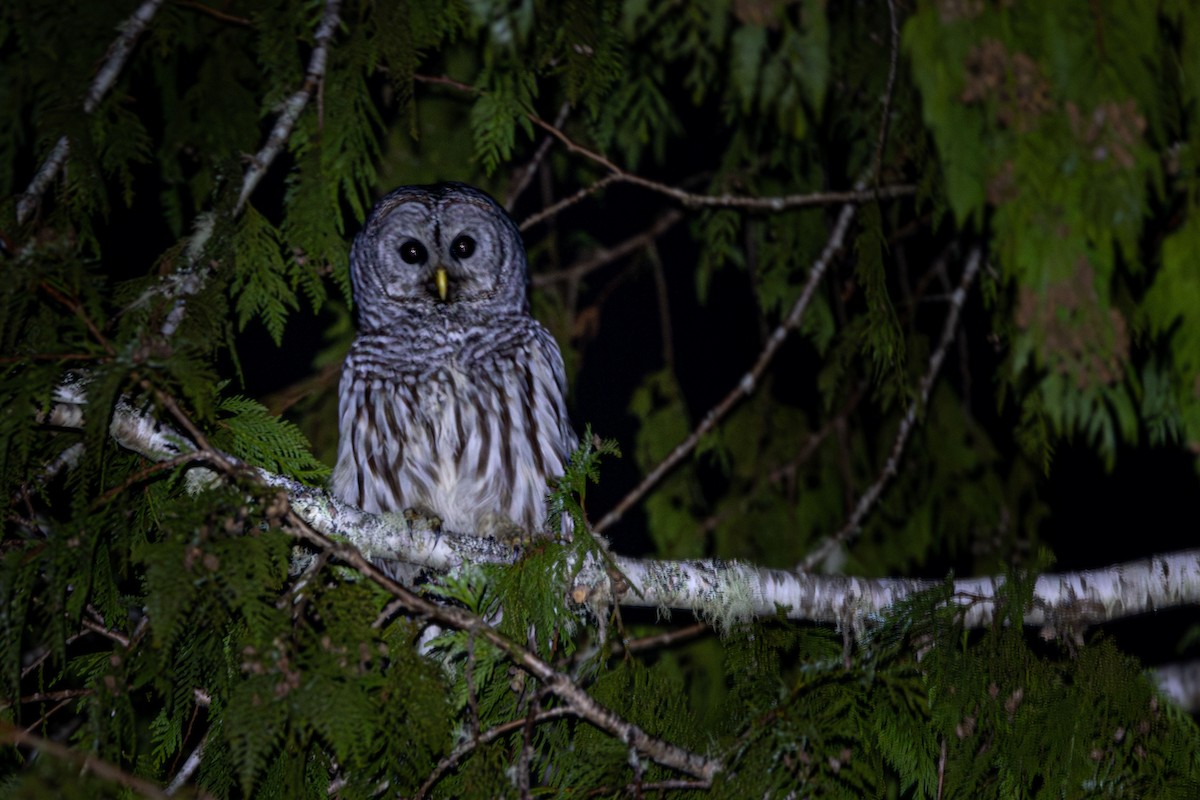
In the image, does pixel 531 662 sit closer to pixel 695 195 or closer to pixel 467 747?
pixel 467 747

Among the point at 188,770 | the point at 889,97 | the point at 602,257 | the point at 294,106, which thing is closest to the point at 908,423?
the point at 889,97

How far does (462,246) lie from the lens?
3305mm

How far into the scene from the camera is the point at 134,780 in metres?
1.21

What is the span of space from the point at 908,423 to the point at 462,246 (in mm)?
1716

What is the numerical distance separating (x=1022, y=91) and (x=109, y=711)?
1.80 meters

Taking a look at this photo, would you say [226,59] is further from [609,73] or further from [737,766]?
[737,766]

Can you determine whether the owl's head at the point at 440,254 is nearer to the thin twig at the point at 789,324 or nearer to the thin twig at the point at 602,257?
the thin twig at the point at 602,257

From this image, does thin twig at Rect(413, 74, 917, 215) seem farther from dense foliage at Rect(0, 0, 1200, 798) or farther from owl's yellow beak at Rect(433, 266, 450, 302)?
owl's yellow beak at Rect(433, 266, 450, 302)

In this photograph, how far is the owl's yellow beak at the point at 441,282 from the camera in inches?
125

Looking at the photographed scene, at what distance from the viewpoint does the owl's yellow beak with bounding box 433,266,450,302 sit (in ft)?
10.4

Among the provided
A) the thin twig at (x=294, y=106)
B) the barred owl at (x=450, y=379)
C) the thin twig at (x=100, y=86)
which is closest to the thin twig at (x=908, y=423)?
the barred owl at (x=450, y=379)

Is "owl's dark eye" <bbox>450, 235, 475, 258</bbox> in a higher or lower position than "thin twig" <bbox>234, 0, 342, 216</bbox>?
lower

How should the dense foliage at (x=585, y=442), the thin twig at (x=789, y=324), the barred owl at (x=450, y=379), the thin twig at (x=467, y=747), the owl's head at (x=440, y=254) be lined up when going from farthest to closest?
the owl's head at (x=440, y=254) → the thin twig at (x=789, y=324) → the barred owl at (x=450, y=379) → the thin twig at (x=467, y=747) → the dense foliage at (x=585, y=442)

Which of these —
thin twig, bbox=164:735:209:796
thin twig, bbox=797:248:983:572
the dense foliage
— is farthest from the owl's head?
thin twig, bbox=164:735:209:796
